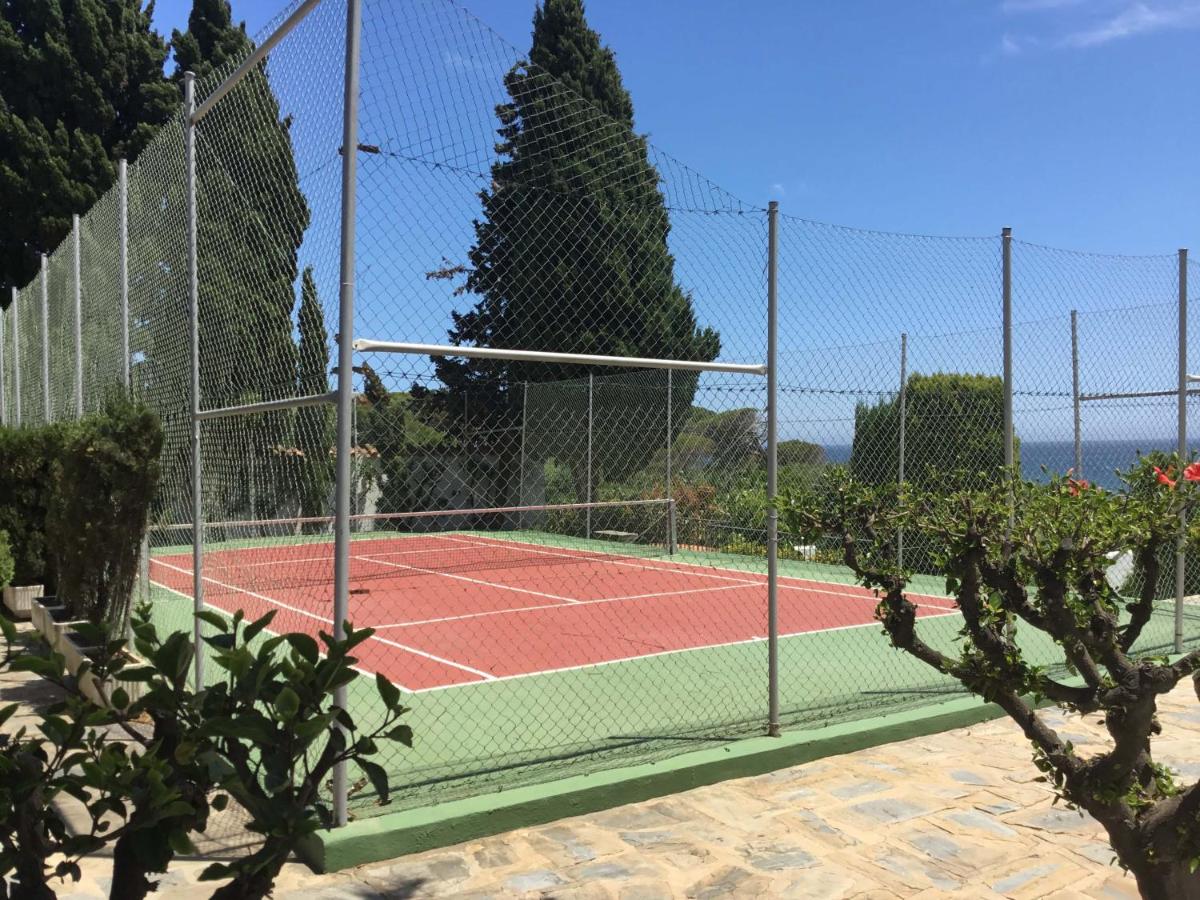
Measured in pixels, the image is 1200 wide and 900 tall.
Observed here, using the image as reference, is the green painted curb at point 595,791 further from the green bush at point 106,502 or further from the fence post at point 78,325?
the fence post at point 78,325

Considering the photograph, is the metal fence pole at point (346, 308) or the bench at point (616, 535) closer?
the metal fence pole at point (346, 308)

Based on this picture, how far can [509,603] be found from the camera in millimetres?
10633

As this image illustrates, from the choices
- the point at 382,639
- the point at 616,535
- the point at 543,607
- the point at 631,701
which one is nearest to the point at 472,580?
the point at 543,607

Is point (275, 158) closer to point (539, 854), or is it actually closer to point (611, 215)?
point (611, 215)

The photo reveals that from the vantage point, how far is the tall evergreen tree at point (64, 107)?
64.6 ft

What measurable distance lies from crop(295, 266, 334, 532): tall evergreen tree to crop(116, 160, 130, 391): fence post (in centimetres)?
189

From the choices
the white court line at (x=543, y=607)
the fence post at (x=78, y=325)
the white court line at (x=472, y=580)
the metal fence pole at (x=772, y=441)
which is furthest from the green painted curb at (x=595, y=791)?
the white court line at (x=472, y=580)

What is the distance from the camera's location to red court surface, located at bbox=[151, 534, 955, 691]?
22.7 ft

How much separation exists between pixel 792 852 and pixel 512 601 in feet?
23.5

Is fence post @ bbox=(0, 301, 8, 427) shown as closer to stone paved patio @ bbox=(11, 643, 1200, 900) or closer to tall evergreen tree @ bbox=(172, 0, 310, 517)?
tall evergreen tree @ bbox=(172, 0, 310, 517)

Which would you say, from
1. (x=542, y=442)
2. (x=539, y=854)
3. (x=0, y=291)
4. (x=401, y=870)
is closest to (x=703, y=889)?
(x=539, y=854)

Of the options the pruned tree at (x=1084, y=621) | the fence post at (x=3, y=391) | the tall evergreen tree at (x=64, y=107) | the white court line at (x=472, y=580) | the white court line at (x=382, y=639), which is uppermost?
the tall evergreen tree at (x=64, y=107)

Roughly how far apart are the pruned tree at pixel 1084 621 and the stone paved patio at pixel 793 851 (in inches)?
44.2

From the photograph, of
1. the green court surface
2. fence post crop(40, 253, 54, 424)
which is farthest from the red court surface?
fence post crop(40, 253, 54, 424)
